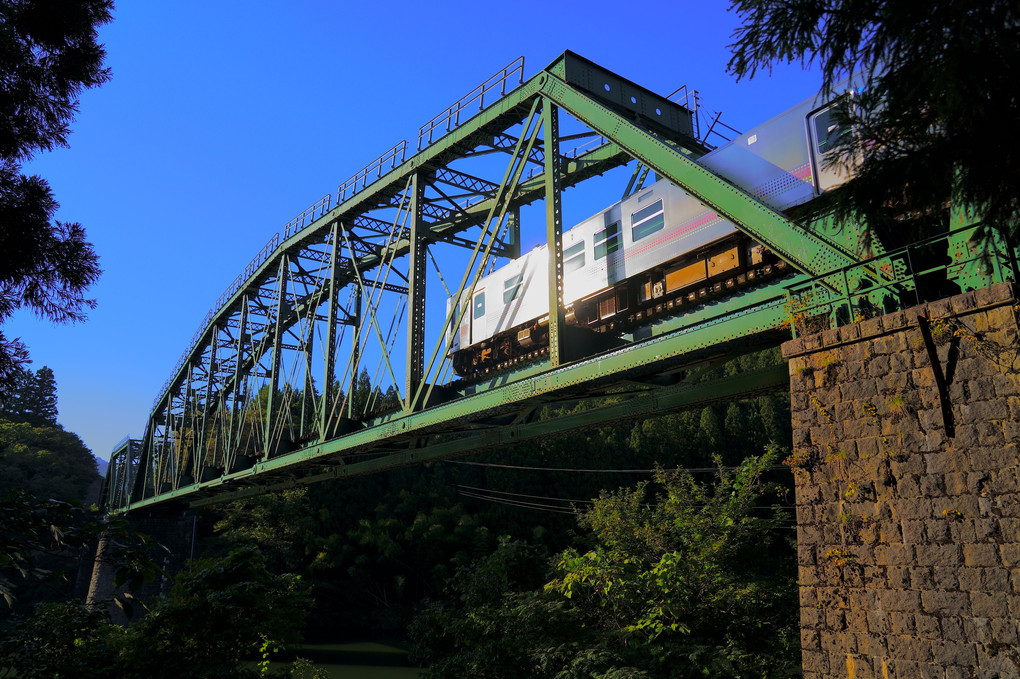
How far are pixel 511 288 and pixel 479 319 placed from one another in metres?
2.06

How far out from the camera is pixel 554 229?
514 inches

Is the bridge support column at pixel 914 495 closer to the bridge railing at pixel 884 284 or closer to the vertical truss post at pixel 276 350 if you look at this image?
the bridge railing at pixel 884 284

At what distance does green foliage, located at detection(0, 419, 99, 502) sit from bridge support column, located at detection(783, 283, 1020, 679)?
59.8 metres

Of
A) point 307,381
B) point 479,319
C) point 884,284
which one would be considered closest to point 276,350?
point 307,381

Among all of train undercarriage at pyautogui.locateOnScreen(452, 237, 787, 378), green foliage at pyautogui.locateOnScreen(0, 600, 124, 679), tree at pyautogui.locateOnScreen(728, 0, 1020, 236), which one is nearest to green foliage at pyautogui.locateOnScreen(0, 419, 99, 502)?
green foliage at pyautogui.locateOnScreen(0, 600, 124, 679)

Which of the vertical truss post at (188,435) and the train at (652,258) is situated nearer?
the train at (652,258)

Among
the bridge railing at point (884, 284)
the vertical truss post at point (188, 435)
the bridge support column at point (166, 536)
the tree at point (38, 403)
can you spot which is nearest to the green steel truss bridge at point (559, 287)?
the bridge railing at point (884, 284)

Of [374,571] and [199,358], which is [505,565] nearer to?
[374,571]

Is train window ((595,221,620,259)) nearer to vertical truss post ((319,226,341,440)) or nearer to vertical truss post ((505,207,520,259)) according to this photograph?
vertical truss post ((505,207,520,259))

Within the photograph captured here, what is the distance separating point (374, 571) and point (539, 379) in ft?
118

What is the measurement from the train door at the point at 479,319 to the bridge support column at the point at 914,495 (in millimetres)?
13768

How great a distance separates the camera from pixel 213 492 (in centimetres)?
3416

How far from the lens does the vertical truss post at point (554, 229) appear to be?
1235cm

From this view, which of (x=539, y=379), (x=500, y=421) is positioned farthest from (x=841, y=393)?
(x=500, y=421)
